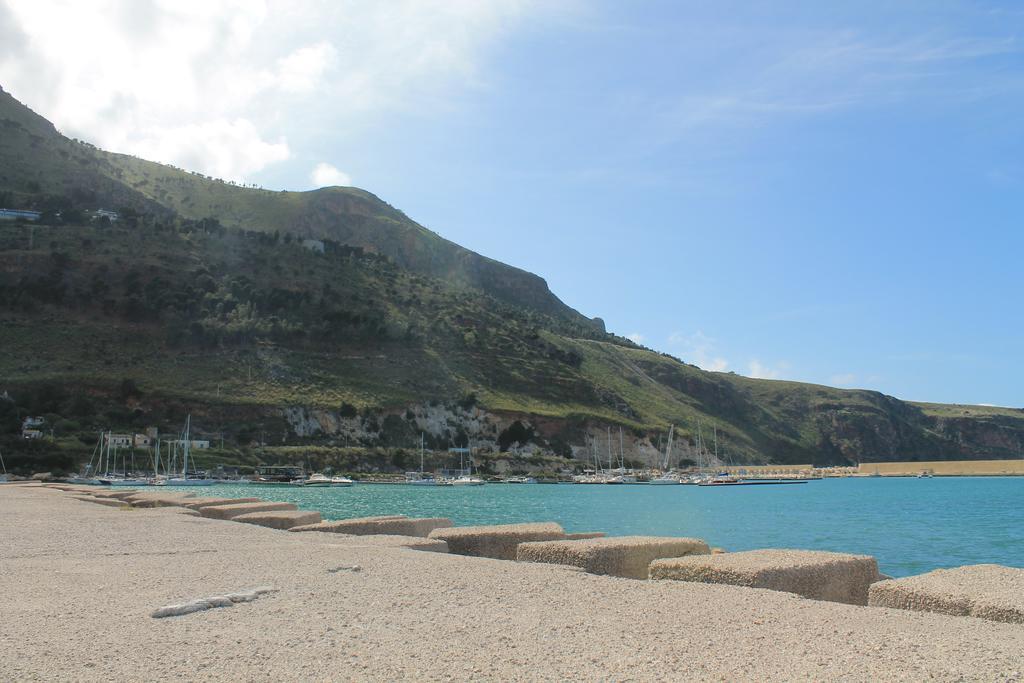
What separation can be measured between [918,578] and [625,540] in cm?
366

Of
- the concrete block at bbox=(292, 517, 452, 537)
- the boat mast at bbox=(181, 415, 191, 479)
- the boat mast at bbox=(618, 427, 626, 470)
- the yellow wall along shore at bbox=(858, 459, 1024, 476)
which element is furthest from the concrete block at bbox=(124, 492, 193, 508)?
the yellow wall along shore at bbox=(858, 459, 1024, 476)

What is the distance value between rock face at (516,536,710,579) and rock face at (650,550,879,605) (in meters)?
0.94

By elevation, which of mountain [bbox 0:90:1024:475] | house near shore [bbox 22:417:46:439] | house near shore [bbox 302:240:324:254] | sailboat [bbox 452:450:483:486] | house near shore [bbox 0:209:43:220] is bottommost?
sailboat [bbox 452:450:483:486]


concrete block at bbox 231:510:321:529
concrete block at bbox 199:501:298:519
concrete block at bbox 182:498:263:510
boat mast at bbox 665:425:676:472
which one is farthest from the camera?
boat mast at bbox 665:425:676:472

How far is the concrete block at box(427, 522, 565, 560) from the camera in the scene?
1231 cm

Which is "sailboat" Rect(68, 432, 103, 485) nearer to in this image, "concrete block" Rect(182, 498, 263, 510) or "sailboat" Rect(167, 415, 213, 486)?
"sailboat" Rect(167, 415, 213, 486)

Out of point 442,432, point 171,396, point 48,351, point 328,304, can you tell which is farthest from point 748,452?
point 48,351

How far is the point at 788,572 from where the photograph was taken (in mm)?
8055

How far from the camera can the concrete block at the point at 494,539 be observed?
1231 centimetres

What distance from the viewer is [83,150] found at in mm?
146000

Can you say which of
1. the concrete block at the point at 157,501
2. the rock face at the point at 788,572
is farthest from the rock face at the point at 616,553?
the concrete block at the point at 157,501

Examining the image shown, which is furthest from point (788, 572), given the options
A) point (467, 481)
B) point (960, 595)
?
point (467, 481)

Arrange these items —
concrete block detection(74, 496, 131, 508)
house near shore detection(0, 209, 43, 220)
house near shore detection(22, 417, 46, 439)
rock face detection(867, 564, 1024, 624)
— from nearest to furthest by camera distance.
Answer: rock face detection(867, 564, 1024, 624) < concrete block detection(74, 496, 131, 508) < house near shore detection(22, 417, 46, 439) < house near shore detection(0, 209, 43, 220)

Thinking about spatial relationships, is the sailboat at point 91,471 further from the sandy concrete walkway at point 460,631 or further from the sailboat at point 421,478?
the sandy concrete walkway at point 460,631
